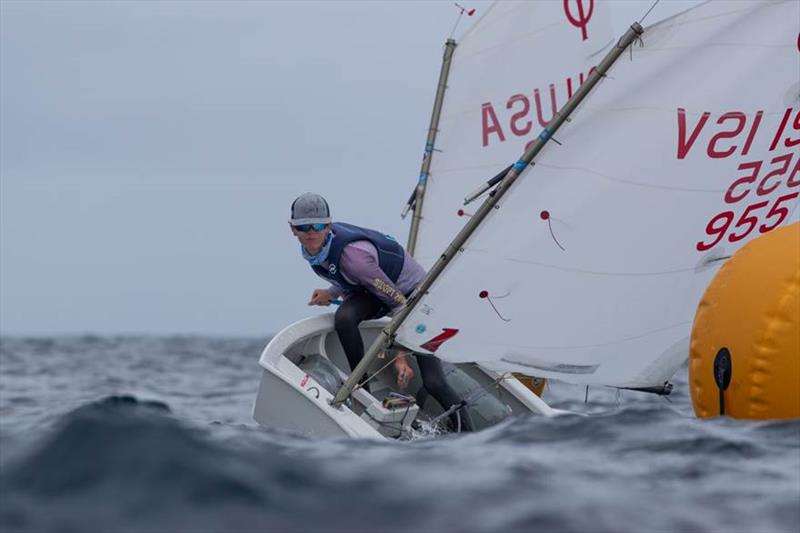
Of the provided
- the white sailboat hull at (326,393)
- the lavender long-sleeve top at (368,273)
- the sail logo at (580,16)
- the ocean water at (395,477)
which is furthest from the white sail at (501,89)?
the ocean water at (395,477)

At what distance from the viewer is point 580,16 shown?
39.3 feet

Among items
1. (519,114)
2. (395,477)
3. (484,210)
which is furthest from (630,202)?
(519,114)

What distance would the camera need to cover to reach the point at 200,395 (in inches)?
889

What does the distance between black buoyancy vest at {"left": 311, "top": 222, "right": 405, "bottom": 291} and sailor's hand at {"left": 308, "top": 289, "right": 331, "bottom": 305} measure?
250 millimetres

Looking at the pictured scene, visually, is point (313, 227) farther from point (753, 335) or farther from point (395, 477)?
point (395, 477)

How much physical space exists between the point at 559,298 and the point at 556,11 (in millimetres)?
4634

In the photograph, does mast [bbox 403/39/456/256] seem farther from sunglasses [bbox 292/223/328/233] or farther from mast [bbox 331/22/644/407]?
mast [bbox 331/22/644/407]

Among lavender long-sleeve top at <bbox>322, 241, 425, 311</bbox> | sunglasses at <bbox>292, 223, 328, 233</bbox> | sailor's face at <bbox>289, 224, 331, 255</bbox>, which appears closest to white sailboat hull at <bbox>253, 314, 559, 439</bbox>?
lavender long-sleeve top at <bbox>322, 241, 425, 311</bbox>

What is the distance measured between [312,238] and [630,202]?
7.72 ft

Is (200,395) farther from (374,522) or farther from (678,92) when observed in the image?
(374,522)

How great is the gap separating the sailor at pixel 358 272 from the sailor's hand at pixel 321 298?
18 cm

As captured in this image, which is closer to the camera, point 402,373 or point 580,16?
point 402,373

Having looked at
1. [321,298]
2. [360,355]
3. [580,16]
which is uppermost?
[580,16]

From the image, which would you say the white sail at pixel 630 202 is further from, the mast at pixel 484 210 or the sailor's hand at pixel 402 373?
the sailor's hand at pixel 402 373
